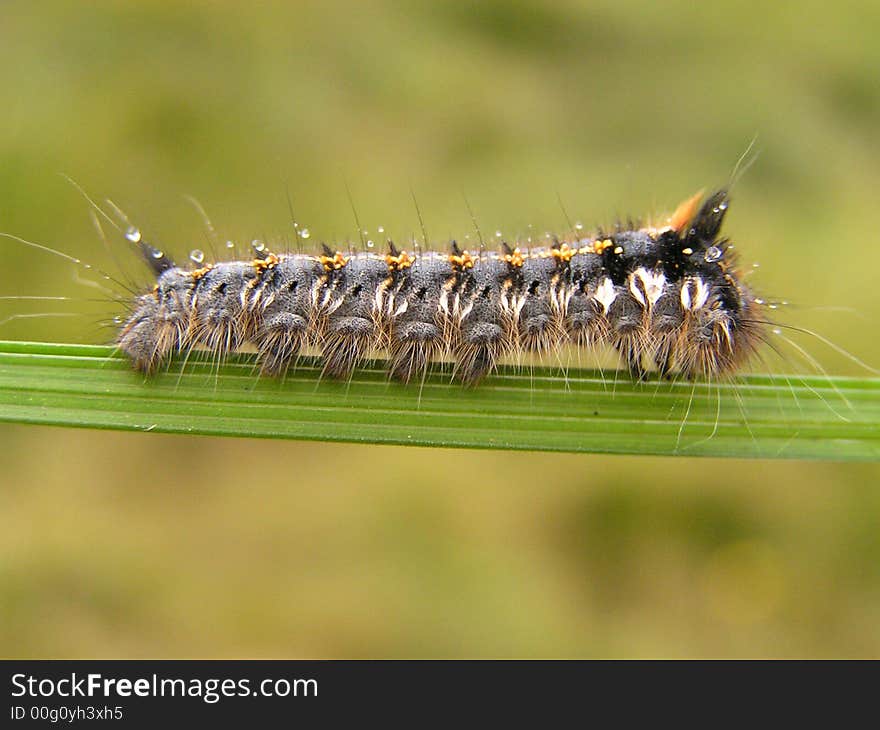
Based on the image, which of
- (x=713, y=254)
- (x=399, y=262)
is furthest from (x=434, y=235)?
(x=713, y=254)

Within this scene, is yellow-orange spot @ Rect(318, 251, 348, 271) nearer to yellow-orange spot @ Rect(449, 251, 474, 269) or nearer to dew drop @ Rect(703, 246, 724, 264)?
yellow-orange spot @ Rect(449, 251, 474, 269)

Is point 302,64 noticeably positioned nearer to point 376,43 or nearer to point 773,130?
point 376,43

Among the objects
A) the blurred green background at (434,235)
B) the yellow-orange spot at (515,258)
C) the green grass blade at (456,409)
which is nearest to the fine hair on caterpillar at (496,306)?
the yellow-orange spot at (515,258)

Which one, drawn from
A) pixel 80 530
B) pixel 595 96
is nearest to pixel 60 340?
pixel 80 530

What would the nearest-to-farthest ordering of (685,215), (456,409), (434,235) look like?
(456,409), (685,215), (434,235)

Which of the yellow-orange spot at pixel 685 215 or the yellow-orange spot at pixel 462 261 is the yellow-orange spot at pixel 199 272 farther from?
the yellow-orange spot at pixel 685 215

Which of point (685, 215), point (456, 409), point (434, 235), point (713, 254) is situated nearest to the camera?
point (456, 409)

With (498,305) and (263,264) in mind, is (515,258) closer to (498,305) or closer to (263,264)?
(498,305)

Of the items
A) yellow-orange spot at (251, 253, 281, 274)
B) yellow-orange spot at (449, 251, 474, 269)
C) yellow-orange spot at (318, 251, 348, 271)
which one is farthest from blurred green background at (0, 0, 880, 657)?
yellow-orange spot at (449, 251, 474, 269)
